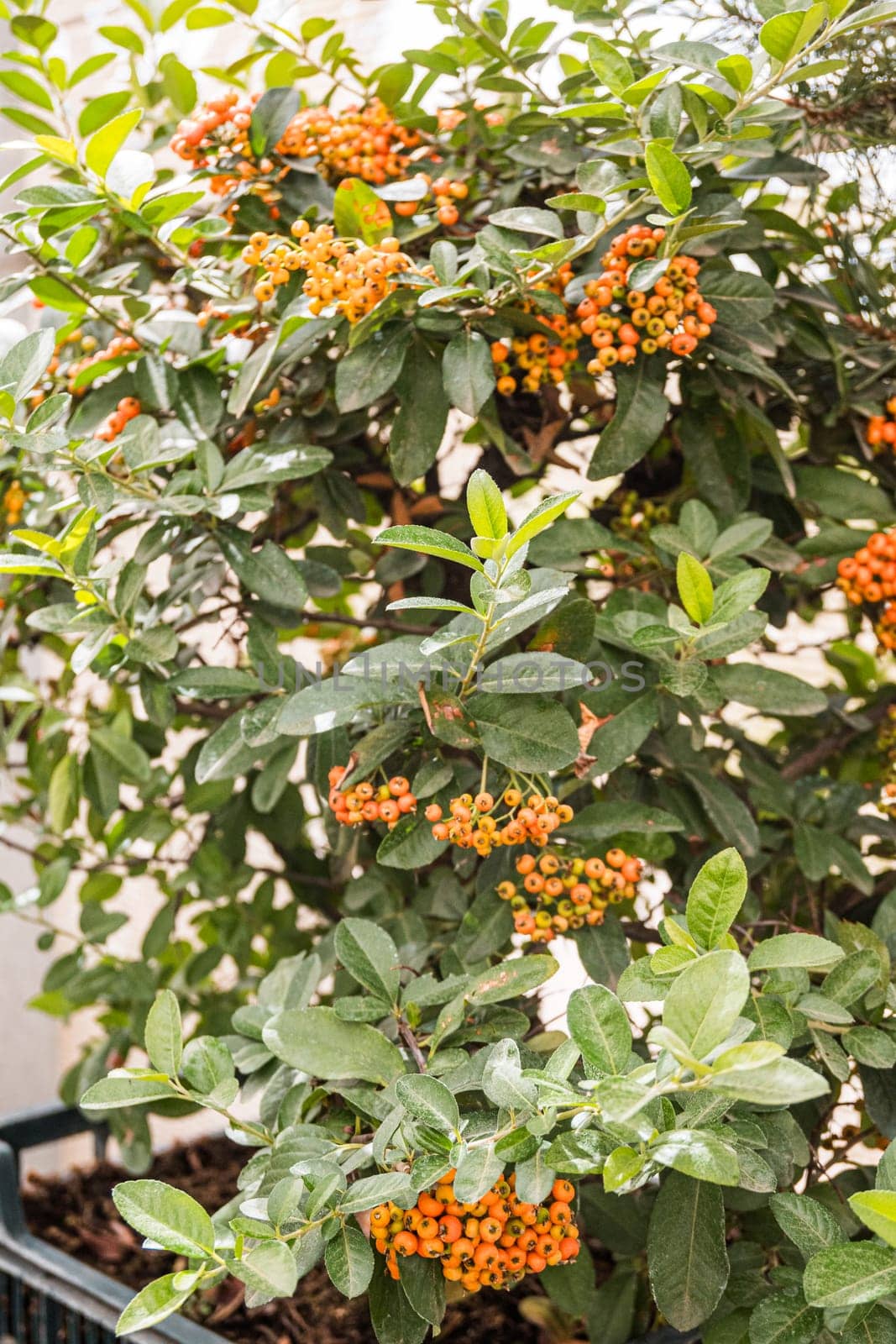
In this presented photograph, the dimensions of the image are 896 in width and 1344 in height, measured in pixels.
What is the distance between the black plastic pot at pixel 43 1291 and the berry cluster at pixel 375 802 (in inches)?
15.6

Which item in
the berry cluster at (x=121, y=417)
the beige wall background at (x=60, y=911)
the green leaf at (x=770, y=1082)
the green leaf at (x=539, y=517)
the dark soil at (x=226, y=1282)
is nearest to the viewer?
the green leaf at (x=770, y=1082)

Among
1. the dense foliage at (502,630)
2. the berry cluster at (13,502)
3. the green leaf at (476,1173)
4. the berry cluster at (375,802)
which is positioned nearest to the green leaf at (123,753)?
the dense foliage at (502,630)

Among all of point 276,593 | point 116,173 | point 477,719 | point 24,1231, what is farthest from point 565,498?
point 24,1231

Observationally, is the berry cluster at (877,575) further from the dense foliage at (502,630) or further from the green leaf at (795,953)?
the green leaf at (795,953)

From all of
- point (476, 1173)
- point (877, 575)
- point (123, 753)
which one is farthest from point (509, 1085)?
point (123, 753)

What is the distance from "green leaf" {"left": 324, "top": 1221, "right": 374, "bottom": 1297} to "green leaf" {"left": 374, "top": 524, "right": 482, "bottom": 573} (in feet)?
1.10

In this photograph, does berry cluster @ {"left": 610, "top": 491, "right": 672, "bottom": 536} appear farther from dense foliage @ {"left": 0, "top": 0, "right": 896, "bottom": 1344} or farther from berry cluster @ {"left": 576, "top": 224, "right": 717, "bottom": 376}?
berry cluster @ {"left": 576, "top": 224, "right": 717, "bottom": 376}

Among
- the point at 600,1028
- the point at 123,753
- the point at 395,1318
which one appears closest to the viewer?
the point at 600,1028

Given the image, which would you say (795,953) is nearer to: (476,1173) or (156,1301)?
(476,1173)

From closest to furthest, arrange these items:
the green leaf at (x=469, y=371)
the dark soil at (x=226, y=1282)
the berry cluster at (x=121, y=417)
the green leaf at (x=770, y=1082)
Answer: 1. the green leaf at (x=770, y=1082)
2. the green leaf at (x=469, y=371)
3. the berry cluster at (x=121, y=417)
4. the dark soil at (x=226, y=1282)

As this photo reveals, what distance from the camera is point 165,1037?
0.61 m

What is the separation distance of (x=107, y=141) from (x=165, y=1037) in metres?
0.57

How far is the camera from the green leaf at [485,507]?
0.56m

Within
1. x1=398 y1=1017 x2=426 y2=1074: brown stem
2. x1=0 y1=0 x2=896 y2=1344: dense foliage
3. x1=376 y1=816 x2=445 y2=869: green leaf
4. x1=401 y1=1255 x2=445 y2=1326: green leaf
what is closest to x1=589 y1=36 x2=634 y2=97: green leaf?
x1=0 y1=0 x2=896 y2=1344: dense foliage
